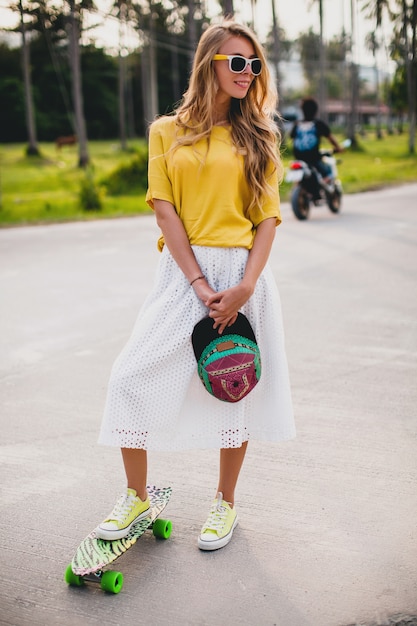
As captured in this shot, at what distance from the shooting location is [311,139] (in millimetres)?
12555

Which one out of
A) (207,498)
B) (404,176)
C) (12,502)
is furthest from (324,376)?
(404,176)

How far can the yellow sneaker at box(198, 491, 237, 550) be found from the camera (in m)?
2.83

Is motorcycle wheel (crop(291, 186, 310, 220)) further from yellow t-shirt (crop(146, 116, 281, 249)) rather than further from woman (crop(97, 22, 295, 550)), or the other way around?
yellow t-shirt (crop(146, 116, 281, 249))

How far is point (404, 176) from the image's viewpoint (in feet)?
70.6

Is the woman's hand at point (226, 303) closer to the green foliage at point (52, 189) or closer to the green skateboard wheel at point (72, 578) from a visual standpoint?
the green skateboard wheel at point (72, 578)

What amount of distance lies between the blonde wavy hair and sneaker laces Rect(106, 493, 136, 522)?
1188mm

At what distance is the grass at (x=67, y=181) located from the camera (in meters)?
15.7

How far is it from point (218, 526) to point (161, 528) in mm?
225

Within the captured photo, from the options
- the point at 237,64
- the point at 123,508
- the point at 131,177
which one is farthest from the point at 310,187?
the point at 123,508

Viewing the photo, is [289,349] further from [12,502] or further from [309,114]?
[309,114]

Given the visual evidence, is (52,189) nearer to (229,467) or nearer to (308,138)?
(308,138)

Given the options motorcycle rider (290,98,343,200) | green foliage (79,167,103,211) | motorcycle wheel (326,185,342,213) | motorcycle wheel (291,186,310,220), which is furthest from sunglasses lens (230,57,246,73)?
green foliage (79,167,103,211)

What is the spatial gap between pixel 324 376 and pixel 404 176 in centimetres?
1792

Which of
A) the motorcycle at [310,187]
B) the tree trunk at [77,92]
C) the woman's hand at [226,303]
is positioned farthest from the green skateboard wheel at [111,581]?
the tree trunk at [77,92]
